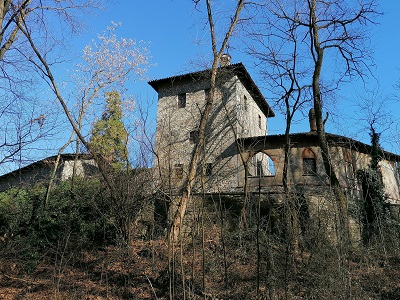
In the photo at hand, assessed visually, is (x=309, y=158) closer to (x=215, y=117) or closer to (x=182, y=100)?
(x=215, y=117)

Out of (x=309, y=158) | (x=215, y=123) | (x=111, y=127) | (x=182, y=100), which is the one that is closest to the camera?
(x=309, y=158)

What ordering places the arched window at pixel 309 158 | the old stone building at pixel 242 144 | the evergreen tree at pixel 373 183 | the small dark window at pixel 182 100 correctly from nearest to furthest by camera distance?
the evergreen tree at pixel 373 183, the old stone building at pixel 242 144, the arched window at pixel 309 158, the small dark window at pixel 182 100

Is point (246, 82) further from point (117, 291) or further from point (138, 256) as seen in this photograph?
point (117, 291)

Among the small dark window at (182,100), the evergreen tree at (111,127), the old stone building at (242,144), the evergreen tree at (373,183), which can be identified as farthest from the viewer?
the evergreen tree at (111,127)

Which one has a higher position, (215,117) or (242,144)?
(215,117)

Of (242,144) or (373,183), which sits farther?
(242,144)

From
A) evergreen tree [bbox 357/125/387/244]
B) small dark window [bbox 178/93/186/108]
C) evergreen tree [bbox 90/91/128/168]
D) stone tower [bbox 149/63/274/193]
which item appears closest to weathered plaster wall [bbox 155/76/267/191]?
stone tower [bbox 149/63/274/193]

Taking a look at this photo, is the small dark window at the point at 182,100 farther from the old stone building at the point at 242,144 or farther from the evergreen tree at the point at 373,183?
the evergreen tree at the point at 373,183

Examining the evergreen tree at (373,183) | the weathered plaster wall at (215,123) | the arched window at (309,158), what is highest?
the weathered plaster wall at (215,123)

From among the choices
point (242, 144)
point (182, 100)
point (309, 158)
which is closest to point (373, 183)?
point (309, 158)

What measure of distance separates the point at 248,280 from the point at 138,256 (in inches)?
130

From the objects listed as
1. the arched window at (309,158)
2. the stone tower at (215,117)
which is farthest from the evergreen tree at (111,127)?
the arched window at (309,158)

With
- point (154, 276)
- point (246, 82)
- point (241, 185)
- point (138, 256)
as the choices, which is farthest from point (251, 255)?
point (246, 82)

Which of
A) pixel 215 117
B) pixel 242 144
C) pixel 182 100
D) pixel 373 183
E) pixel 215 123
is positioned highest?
pixel 182 100
